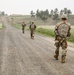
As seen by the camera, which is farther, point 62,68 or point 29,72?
point 62,68

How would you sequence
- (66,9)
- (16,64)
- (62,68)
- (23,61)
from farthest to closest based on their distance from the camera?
(66,9)
(23,61)
(16,64)
(62,68)

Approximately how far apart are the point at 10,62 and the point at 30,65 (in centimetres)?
100

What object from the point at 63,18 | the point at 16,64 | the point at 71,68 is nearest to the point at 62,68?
the point at 71,68

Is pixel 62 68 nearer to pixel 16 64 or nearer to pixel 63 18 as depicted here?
pixel 16 64

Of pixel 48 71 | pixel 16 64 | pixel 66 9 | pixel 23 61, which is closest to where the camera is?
pixel 48 71

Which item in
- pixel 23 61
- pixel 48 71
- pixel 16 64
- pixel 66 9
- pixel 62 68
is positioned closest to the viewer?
pixel 48 71

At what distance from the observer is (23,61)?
10320 millimetres

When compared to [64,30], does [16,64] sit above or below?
below

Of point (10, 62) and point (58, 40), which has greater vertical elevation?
point (58, 40)

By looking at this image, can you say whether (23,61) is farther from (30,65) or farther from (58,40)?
(58,40)

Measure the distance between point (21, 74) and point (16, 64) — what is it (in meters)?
1.79

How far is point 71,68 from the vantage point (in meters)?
9.05

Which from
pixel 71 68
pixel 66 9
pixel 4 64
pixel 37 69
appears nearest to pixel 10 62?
pixel 4 64

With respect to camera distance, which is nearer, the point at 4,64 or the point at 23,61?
the point at 4,64
